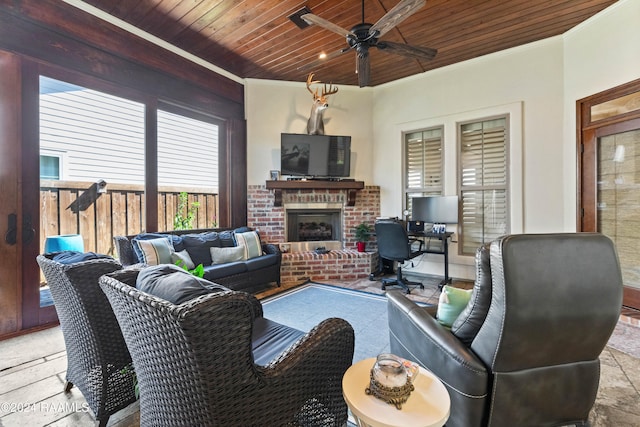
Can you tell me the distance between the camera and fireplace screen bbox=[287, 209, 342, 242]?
4914 millimetres

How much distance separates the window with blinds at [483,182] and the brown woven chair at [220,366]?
12.5ft

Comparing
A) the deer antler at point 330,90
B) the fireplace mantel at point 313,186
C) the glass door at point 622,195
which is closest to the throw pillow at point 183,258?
the fireplace mantel at point 313,186

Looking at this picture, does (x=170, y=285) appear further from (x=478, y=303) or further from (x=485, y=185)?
(x=485, y=185)

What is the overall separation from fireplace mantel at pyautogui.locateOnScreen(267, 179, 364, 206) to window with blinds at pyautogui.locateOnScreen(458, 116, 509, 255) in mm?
1647

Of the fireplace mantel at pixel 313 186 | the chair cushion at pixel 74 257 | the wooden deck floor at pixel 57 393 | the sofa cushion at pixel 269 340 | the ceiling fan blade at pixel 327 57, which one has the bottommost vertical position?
the wooden deck floor at pixel 57 393

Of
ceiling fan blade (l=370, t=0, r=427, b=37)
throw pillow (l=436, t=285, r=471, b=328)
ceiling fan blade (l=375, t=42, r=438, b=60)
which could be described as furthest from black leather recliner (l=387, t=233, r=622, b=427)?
ceiling fan blade (l=375, t=42, r=438, b=60)

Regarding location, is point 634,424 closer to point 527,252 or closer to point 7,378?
point 527,252

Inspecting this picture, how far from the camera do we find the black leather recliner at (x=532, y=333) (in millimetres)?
1083

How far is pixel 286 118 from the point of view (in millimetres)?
4738

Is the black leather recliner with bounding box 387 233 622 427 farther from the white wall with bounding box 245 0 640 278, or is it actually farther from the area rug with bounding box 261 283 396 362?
the white wall with bounding box 245 0 640 278

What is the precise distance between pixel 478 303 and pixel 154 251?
3.00 m

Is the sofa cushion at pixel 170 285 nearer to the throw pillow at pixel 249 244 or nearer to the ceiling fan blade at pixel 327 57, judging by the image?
the ceiling fan blade at pixel 327 57

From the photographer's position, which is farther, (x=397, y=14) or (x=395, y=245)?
(x=395, y=245)

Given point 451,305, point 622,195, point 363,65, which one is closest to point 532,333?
point 451,305
